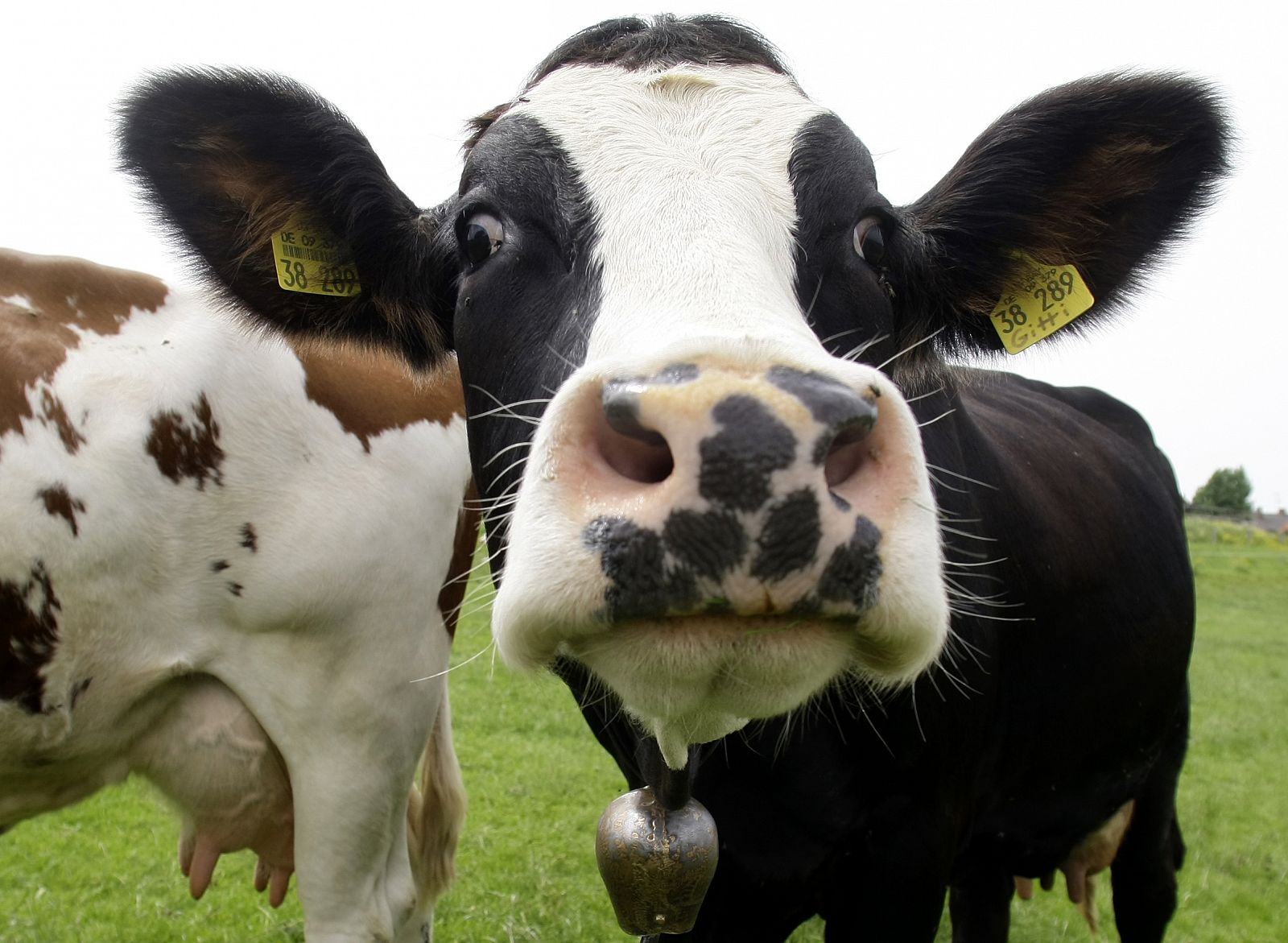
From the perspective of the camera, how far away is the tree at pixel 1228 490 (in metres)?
89.6

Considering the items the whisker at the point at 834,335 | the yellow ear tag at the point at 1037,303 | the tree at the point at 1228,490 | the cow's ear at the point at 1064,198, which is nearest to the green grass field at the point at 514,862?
the whisker at the point at 834,335

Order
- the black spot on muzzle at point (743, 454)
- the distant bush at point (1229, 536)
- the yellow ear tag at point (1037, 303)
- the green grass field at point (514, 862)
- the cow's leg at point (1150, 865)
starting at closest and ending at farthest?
the black spot on muzzle at point (743, 454) → the yellow ear tag at point (1037, 303) → the cow's leg at point (1150, 865) → the green grass field at point (514, 862) → the distant bush at point (1229, 536)

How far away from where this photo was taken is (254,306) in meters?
2.83

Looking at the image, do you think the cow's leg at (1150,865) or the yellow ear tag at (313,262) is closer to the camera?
the yellow ear tag at (313,262)

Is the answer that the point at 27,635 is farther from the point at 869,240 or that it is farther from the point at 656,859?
the point at 869,240

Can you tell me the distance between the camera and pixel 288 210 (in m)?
2.67

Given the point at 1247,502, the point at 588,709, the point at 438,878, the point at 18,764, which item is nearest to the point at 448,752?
the point at 438,878

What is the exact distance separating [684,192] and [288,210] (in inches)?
49.2

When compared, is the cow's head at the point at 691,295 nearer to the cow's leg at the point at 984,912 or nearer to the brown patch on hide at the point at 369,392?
the brown patch on hide at the point at 369,392

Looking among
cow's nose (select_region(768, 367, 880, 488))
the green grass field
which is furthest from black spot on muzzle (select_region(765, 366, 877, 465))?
the green grass field

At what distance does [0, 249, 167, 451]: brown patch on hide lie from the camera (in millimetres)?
2870

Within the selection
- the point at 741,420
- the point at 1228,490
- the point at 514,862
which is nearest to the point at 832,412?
the point at 741,420

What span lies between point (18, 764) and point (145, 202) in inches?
63.5

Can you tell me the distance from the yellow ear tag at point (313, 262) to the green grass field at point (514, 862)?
0.96 m
